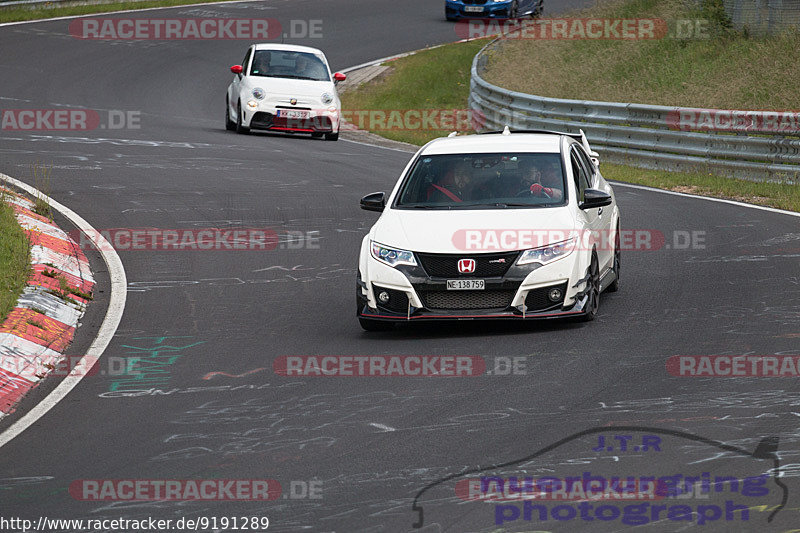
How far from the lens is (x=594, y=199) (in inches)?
414

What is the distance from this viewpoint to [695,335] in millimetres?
9656

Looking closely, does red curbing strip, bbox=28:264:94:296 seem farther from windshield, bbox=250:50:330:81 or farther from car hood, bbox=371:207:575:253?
windshield, bbox=250:50:330:81

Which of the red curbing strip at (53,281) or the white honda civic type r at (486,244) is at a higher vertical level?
the white honda civic type r at (486,244)

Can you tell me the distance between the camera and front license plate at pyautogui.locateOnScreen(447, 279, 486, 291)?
32.1 ft

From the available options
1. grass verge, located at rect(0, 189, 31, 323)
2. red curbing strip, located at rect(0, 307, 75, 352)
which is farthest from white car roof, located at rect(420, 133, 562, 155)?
grass verge, located at rect(0, 189, 31, 323)

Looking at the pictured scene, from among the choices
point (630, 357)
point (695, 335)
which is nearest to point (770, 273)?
point (695, 335)

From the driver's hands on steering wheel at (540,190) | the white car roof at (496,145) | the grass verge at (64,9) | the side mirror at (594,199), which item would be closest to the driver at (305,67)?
the white car roof at (496,145)

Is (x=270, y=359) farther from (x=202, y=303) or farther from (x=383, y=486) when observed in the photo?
(x=383, y=486)

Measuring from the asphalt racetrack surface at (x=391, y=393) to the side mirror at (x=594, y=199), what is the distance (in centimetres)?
94

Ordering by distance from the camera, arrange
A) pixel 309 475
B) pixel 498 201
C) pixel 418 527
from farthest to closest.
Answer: pixel 498 201
pixel 309 475
pixel 418 527

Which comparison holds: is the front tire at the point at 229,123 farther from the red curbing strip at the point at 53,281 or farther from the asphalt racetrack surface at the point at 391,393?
the red curbing strip at the point at 53,281

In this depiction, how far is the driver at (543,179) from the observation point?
35.4 ft

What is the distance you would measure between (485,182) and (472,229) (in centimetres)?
95

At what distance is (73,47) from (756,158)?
23141mm
